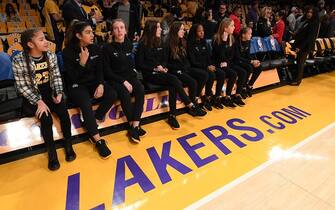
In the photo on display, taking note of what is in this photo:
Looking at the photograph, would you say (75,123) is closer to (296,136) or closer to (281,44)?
(296,136)

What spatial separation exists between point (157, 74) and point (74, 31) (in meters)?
1.21

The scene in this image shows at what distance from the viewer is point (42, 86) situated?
96.8 inches

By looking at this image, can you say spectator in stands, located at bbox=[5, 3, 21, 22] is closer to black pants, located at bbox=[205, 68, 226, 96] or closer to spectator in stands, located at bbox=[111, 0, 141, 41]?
spectator in stands, located at bbox=[111, 0, 141, 41]

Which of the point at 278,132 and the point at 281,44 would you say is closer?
the point at 278,132

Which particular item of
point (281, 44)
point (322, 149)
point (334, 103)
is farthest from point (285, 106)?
point (281, 44)

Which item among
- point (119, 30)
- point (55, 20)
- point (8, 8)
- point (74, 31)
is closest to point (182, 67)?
point (119, 30)

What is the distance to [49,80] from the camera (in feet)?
8.19

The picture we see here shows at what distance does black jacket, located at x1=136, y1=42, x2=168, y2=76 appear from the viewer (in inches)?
131

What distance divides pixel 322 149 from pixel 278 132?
21.6 inches

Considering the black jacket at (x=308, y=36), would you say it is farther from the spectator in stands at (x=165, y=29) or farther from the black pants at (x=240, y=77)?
the spectator in stands at (x=165, y=29)

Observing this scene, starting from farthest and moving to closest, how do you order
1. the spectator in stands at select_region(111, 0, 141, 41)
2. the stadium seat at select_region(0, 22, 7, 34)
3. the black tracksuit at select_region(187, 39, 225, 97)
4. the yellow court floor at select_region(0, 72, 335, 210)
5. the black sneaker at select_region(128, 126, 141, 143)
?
the stadium seat at select_region(0, 22, 7, 34) → the spectator in stands at select_region(111, 0, 141, 41) → the black tracksuit at select_region(187, 39, 225, 97) → the black sneaker at select_region(128, 126, 141, 143) → the yellow court floor at select_region(0, 72, 335, 210)

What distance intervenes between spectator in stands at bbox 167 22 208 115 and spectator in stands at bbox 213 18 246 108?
24.8 inches

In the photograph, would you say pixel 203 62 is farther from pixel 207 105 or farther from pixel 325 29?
pixel 325 29

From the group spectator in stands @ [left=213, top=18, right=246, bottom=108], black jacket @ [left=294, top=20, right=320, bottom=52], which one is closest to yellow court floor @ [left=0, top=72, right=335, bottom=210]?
spectator in stands @ [left=213, top=18, right=246, bottom=108]
